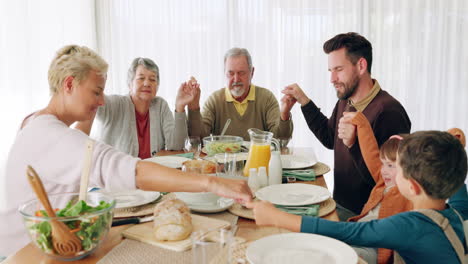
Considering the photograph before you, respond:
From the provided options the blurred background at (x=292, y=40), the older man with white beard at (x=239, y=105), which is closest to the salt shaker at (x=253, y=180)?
the older man with white beard at (x=239, y=105)

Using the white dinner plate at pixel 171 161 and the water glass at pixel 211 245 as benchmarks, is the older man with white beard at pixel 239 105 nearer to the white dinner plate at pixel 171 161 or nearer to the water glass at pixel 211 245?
the white dinner plate at pixel 171 161

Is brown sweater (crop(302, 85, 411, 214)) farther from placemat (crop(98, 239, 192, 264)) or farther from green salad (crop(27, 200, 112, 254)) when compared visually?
green salad (crop(27, 200, 112, 254))

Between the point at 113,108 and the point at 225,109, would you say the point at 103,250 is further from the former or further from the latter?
the point at 225,109

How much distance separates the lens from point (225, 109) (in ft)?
10.5

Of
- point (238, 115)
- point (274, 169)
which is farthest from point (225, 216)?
point (238, 115)

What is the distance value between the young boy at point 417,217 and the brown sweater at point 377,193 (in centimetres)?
38

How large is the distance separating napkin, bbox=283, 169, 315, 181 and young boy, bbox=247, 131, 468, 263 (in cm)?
55

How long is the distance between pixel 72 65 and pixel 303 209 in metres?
0.95

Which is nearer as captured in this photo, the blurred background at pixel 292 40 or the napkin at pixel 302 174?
the napkin at pixel 302 174

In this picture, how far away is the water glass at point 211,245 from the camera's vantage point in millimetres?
841

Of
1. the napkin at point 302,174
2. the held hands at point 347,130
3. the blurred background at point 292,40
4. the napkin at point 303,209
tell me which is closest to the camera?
the napkin at point 303,209

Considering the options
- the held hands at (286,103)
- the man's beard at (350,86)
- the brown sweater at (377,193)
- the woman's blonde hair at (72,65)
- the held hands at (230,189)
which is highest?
the woman's blonde hair at (72,65)

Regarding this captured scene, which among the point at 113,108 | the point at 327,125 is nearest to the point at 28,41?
the point at 113,108

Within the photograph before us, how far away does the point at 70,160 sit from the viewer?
1256mm
